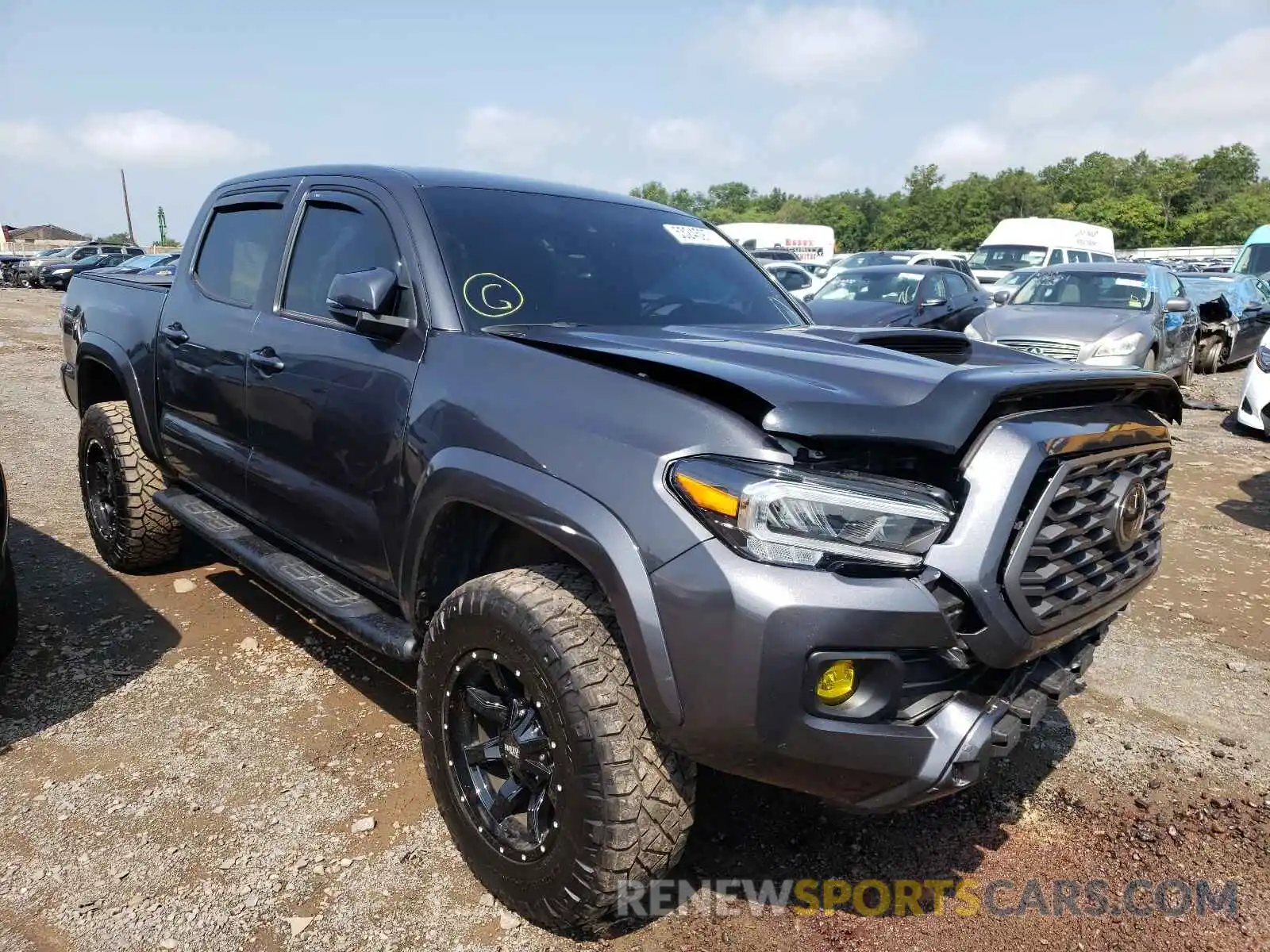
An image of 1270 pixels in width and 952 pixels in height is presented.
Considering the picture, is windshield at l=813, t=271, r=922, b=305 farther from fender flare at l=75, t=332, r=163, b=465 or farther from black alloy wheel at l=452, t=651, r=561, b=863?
black alloy wheel at l=452, t=651, r=561, b=863

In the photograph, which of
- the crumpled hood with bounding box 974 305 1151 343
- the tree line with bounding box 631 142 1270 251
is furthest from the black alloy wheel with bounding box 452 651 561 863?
the tree line with bounding box 631 142 1270 251

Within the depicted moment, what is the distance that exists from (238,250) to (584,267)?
168 cm

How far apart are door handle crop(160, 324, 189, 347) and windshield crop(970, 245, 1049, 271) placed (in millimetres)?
20076

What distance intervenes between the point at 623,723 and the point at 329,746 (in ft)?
5.23

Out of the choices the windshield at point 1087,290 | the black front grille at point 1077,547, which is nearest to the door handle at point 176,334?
the black front grille at point 1077,547

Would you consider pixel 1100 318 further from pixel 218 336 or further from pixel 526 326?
pixel 218 336

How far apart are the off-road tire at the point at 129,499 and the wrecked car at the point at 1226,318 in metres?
13.5

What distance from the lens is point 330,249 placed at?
3.20 metres

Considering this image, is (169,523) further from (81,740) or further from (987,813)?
(987,813)

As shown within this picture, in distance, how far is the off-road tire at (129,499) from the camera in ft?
14.4

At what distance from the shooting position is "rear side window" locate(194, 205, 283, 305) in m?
3.54

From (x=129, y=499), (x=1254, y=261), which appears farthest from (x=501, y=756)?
(x=1254, y=261)

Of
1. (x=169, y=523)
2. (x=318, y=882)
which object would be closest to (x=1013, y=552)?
(x=318, y=882)

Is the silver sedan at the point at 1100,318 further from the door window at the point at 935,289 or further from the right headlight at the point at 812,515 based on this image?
the right headlight at the point at 812,515
